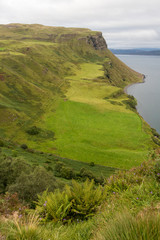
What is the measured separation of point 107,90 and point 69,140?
72.3m

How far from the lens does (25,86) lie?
10275 centimetres

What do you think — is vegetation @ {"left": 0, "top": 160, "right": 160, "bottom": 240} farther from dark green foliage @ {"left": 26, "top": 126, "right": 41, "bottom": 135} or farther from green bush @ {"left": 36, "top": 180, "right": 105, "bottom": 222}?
dark green foliage @ {"left": 26, "top": 126, "right": 41, "bottom": 135}

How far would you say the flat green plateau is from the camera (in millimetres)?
58500

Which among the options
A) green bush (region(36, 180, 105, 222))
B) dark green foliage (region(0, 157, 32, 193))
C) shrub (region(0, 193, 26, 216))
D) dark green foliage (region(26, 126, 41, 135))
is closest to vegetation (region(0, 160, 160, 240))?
green bush (region(36, 180, 105, 222))

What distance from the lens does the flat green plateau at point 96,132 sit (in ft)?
192

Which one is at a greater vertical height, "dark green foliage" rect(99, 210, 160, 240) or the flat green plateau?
"dark green foliage" rect(99, 210, 160, 240)

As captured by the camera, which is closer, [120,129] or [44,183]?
[44,183]

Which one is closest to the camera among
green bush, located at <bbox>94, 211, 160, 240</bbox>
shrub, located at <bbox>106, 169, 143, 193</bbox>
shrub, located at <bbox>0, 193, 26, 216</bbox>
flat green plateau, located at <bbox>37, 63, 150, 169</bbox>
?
green bush, located at <bbox>94, 211, 160, 240</bbox>

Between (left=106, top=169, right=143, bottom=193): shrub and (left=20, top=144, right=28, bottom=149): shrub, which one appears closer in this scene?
(left=106, top=169, right=143, bottom=193): shrub

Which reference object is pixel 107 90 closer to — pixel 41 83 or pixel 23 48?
pixel 41 83

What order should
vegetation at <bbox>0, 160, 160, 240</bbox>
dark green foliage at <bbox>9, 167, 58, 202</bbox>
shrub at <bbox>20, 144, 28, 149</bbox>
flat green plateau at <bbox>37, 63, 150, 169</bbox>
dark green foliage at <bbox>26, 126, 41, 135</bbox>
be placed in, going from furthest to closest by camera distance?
dark green foliage at <bbox>26, 126, 41, 135</bbox>
flat green plateau at <bbox>37, 63, 150, 169</bbox>
shrub at <bbox>20, 144, 28, 149</bbox>
dark green foliage at <bbox>9, 167, 58, 202</bbox>
vegetation at <bbox>0, 160, 160, 240</bbox>

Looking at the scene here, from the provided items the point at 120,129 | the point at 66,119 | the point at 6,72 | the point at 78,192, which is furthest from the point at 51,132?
the point at 78,192

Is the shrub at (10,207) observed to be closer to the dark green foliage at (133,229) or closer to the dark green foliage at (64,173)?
the dark green foliage at (133,229)

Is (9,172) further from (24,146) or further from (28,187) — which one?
Answer: (24,146)
